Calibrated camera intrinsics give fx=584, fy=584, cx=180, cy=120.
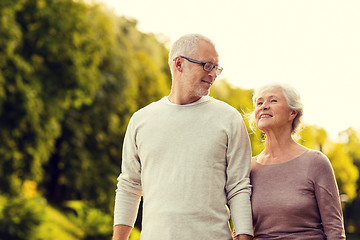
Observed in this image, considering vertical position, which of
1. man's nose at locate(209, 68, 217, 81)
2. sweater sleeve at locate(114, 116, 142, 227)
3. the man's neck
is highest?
man's nose at locate(209, 68, 217, 81)

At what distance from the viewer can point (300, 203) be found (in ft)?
10.4

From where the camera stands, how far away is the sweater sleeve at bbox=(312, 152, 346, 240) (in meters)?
3.11

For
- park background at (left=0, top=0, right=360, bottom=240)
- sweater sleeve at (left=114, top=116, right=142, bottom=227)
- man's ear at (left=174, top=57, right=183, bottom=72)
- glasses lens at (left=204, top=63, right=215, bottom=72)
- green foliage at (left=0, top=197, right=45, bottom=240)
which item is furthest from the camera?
park background at (left=0, top=0, right=360, bottom=240)

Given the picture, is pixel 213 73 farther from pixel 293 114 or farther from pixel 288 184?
pixel 288 184

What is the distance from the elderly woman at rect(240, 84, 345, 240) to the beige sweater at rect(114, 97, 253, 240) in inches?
5.3

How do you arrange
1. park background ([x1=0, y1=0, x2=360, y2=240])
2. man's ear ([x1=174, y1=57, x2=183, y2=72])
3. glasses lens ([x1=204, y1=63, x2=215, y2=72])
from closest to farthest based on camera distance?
glasses lens ([x1=204, y1=63, x2=215, y2=72]) → man's ear ([x1=174, y1=57, x2=183, y2=72]) → park background ([x1=0, y1=0, x2=360, y2=240])

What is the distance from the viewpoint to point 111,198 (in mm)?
21672

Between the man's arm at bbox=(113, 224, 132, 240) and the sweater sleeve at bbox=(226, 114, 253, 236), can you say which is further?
the man's arm at bbox=(113, 224, 132, 240)

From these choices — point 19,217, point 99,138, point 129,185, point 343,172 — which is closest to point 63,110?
point 99,138

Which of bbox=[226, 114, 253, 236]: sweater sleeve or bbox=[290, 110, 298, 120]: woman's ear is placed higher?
bbox=[290, 110, 298, 120]: woman's ear

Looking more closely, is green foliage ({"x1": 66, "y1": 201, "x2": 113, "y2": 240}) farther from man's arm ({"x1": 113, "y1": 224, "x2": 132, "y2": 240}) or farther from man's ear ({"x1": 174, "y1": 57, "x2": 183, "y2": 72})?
man's ear ({"x1": 174, "y1": 57, "x2": 183, "y2": 72})

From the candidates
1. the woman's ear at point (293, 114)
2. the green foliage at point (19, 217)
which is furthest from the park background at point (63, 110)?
the woman's ear at point (293, 114)

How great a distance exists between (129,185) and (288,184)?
0.95 metres

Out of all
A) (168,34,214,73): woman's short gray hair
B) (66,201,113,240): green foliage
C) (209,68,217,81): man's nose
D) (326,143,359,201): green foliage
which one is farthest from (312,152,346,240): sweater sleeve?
(326,143,359,201): green foliage
